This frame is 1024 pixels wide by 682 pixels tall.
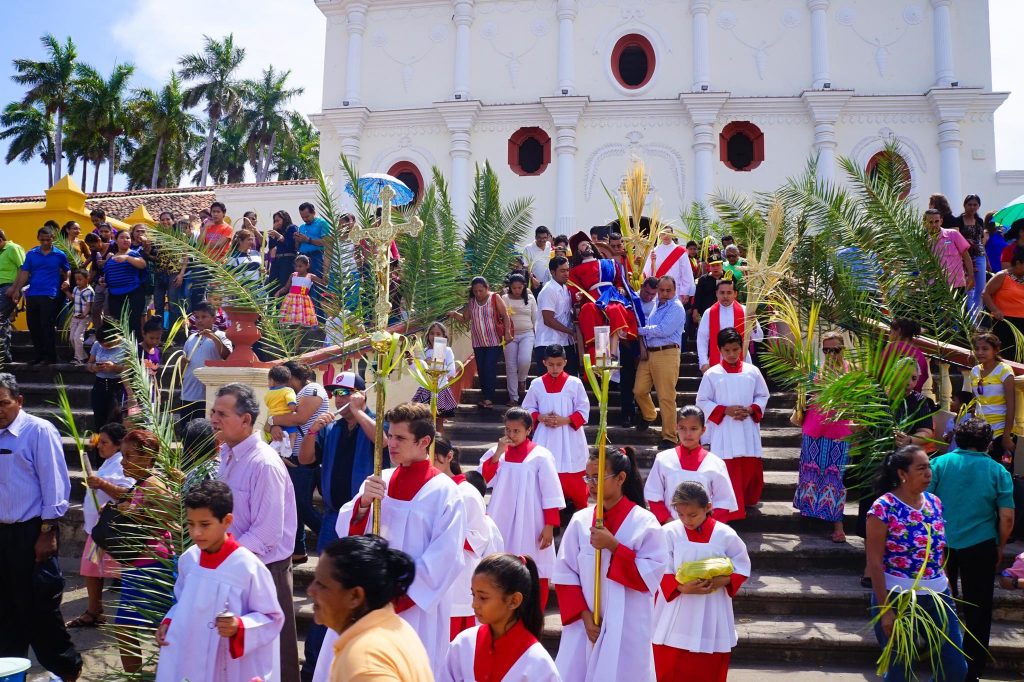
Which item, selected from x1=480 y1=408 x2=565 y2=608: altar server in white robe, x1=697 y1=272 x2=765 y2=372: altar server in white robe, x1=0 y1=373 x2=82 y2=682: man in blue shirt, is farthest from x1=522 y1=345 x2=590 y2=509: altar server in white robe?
x1=0 y1=373 x2=82 y2=682: man in blue shirt

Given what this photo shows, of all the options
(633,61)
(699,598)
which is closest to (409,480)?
(699,598)

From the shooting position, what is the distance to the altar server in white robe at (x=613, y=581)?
543 cm

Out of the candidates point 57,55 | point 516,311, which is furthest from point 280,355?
point 57,55

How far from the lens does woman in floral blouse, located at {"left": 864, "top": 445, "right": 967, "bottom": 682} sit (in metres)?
5.34

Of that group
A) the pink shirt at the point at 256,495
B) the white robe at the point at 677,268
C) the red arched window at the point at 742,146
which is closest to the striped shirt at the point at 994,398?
the pink shirt at the point at 256,495

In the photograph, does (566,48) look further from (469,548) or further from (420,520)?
(420,520)

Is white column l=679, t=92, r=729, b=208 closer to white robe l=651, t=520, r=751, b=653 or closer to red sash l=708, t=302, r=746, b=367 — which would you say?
red sash l=708, t=302, r=746, b=367

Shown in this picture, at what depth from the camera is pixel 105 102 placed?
158 ft

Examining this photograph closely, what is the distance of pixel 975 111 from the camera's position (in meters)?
25.7

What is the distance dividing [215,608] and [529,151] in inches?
938

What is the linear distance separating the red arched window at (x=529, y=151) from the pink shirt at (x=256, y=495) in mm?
22237

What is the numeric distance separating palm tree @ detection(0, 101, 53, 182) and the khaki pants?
4854cm

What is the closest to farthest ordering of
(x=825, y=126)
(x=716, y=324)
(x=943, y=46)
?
1. (x=716, y=324)
2. (x=943, y=46)
3. (x=825, y=126)

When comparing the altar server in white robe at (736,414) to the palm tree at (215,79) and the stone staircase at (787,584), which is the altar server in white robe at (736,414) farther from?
the palm tree at (215,79)
